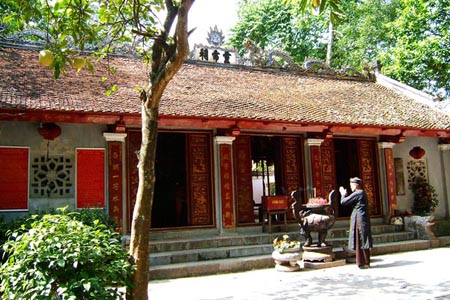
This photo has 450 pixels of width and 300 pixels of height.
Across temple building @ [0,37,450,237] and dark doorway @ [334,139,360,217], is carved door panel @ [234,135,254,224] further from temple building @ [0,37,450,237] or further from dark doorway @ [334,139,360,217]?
dark doorway @ [334,139,360,217]

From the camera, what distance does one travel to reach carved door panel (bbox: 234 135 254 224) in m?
10.6

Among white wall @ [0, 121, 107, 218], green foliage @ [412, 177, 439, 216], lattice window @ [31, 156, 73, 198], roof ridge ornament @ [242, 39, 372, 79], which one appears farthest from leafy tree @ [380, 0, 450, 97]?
lattice window @ [31, 156, 73, 198]

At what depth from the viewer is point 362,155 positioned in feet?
40.2

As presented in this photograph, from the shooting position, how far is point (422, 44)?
52.3 feet

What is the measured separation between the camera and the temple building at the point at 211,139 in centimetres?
870

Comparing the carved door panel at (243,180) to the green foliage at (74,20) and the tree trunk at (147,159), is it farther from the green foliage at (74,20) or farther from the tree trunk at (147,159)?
the tree trunk at (147,159)

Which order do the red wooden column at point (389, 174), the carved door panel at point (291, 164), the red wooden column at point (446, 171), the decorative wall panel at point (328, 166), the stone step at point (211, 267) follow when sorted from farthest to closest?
1. the red wooden column at point (446, 171)
2. the red wooden column at point (389, 174)
3. the decorative wall panel at point (328, 166)
4. the carved door panel at point (291, 164)
5. the stone step at point (211, 267)

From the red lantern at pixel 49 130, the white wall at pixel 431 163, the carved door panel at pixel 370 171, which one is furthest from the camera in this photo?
the white wall at pixel 431 163

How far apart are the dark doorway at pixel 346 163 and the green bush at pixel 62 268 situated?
30.6 ft

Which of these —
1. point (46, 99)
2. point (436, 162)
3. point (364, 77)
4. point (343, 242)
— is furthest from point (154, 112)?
point (364, 77)

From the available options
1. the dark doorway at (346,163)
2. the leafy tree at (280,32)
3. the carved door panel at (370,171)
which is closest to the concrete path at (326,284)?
the carved door panel at (370,171)

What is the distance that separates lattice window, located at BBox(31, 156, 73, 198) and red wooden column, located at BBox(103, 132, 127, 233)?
77cm

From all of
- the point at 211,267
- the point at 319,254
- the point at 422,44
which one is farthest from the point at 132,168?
the point at 422,44

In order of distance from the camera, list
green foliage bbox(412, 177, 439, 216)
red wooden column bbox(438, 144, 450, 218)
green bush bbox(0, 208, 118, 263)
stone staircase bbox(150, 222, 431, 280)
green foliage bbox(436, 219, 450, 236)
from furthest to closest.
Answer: red wooden column bbox(438, 144, 450, 218) → green foliage bbox(412, 177, 439, 216) → green foliage bbox(436, 219, 450, 236) → stone staircase bbox(150, 222, 431, 280) → green bush bbox(0, 208, 118, 263)
